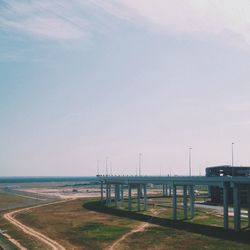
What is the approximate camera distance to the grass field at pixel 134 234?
56541mm

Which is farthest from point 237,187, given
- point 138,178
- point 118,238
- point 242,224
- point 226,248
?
point 138,178

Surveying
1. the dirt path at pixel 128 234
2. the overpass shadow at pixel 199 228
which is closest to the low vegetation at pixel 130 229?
the overpass shadow at pixel 199 228

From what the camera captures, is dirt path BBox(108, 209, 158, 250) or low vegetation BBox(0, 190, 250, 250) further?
low vegetation BBox(0, 190, 250, 250)

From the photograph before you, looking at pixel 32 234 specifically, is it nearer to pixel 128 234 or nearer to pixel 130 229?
pixel 128 234

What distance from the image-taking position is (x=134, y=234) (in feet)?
213

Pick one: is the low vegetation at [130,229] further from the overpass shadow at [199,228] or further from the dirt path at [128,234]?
the dirt path at [128,234]

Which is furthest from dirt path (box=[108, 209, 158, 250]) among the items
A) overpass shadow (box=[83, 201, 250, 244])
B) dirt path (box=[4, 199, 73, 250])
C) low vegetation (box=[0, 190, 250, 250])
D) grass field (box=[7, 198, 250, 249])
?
dirt path (box=[4, 199, 73, 250])

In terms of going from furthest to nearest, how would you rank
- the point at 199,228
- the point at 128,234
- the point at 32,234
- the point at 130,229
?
the point at 130,229 < the point at 199,228 < the point at 32,234 < the point at 128,234

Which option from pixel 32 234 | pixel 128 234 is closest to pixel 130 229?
pixel 128 234

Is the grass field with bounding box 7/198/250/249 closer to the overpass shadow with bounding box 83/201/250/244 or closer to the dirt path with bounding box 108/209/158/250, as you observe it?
the overpass shadow with bounding box 83/201/250/244

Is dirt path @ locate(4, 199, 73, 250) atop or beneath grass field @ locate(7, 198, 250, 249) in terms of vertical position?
beneath

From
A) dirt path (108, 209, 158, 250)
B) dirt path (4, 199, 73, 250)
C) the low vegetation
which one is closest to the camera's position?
dirt path (108, 209, 158, 250)

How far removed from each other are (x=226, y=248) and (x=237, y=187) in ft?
60.0

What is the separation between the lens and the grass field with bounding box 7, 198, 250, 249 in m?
56.5
